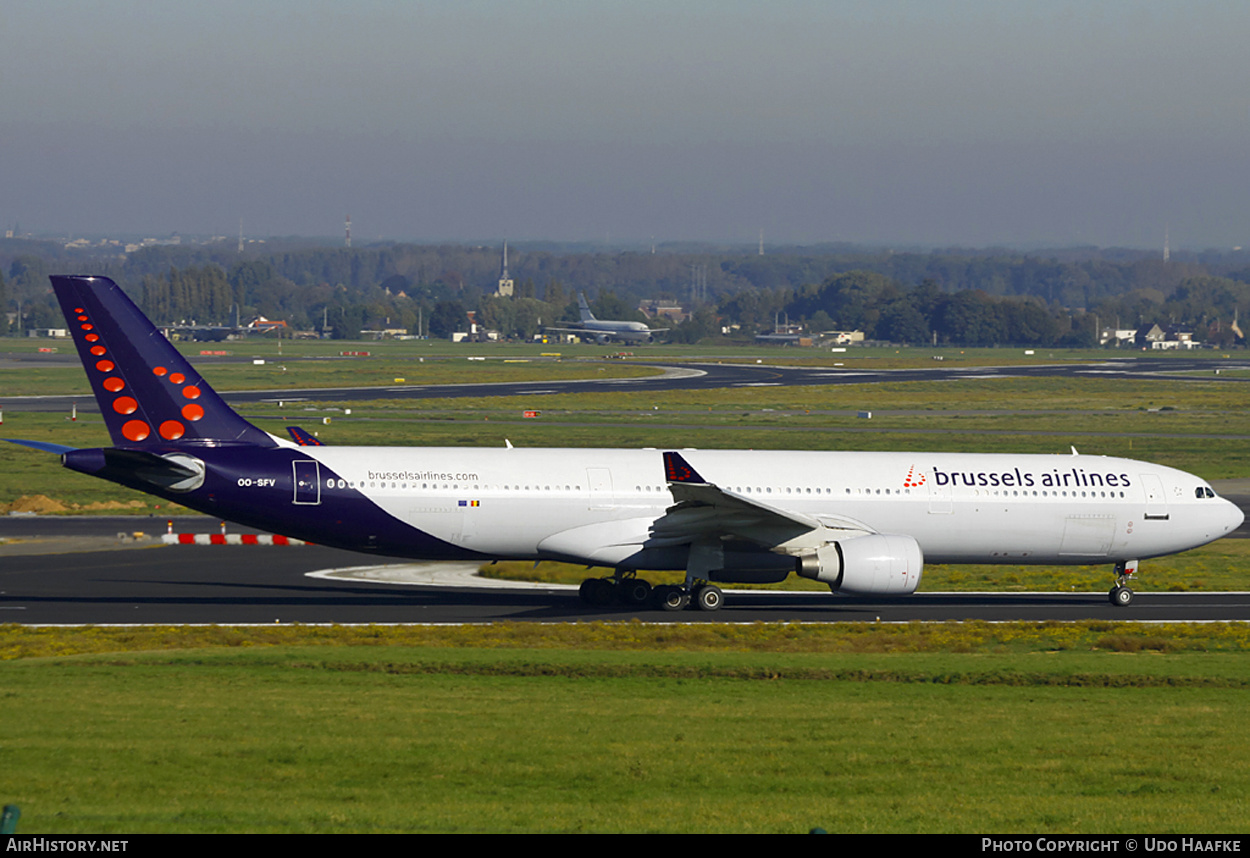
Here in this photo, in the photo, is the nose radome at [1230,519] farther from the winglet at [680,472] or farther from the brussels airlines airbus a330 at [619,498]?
the winglet at [680,472]

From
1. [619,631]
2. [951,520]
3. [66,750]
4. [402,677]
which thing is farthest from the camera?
[951,520]

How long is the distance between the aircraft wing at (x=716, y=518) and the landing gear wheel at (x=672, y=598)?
3.98ft

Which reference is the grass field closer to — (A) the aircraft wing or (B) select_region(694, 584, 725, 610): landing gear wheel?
(A) the aircraft wing

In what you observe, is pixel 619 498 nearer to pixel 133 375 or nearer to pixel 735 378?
pixel 133 375

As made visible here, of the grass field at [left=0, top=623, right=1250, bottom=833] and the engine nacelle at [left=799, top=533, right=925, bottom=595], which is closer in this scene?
the grass field at [left=0, top=623, right=1250, bottom=833]

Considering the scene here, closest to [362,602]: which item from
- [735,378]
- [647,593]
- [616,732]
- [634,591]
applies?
[634,591]

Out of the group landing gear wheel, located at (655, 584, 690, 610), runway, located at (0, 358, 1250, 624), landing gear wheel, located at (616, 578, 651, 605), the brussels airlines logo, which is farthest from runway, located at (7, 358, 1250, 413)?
the brussels airlines logo

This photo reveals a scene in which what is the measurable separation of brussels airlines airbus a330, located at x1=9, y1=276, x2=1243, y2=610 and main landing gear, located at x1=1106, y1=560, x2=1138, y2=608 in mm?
80

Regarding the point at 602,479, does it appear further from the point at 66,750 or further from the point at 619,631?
the point at 66,750

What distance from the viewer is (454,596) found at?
35594mm

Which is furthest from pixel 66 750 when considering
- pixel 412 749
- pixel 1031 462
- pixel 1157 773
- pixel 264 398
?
pixel 264 398

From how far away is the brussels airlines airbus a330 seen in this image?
32312mm

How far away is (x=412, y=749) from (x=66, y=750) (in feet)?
13.6

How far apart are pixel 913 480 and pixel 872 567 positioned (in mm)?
4389
